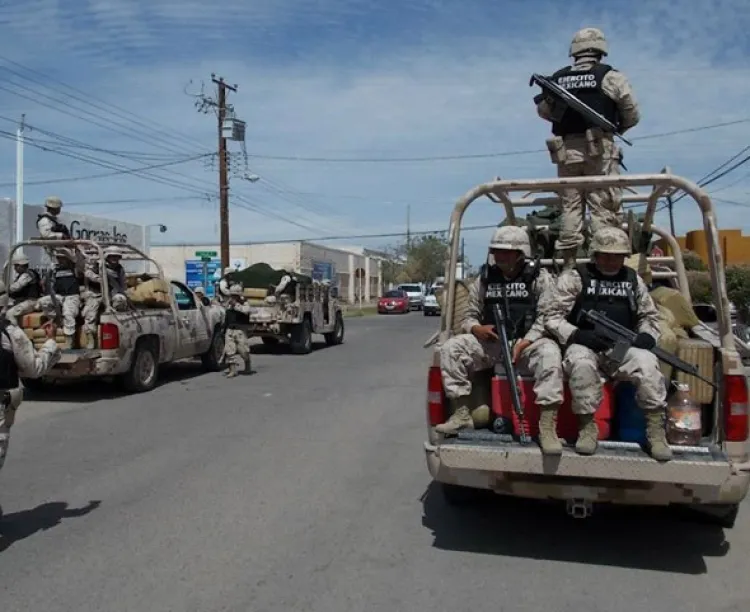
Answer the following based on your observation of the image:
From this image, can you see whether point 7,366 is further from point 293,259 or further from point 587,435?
point 293,259

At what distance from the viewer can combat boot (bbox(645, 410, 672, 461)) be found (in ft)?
14.7

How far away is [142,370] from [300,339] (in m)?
6.90

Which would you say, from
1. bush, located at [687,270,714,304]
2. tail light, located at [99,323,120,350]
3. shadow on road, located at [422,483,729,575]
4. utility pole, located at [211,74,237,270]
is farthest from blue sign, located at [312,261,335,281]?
shadow on road, located at [422,483,729,575]

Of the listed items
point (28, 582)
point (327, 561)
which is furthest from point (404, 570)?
point (28, 582)

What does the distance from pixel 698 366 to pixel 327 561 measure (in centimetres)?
248

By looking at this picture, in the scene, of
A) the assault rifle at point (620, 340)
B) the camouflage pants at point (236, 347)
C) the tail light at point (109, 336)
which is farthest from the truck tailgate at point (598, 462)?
the camouflage pants at point (236, 347)

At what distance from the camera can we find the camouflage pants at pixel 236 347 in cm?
1392

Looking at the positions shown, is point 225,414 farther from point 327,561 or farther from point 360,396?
point 327,561

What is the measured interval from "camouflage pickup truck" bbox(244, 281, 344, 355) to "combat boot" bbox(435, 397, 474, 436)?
13.0m

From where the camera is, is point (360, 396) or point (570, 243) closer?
point (570, 243)

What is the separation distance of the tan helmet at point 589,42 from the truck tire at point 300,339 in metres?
12.5

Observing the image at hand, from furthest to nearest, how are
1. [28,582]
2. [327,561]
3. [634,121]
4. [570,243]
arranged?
[634,121], [570,243], [327,561], [28,582]

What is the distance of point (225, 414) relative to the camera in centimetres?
1016

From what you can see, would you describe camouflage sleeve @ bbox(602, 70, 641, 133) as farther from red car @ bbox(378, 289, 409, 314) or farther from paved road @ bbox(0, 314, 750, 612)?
red car @ bbox(378, 289, 409, 314)
